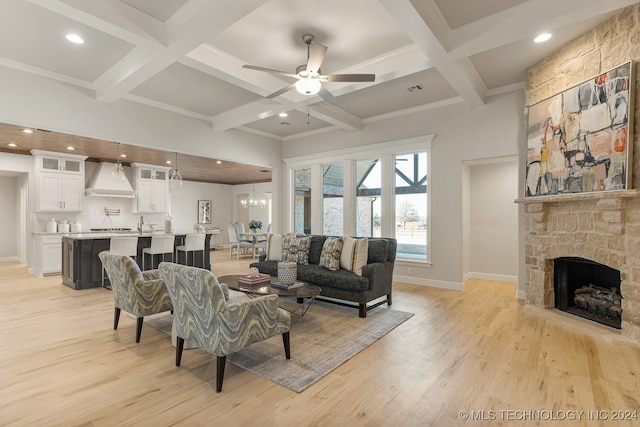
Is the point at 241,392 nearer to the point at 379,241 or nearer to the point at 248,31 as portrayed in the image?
the point at 379,241

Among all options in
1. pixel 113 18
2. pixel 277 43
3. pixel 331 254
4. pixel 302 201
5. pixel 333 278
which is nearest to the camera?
pixel 113 18

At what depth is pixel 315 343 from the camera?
3.17 m

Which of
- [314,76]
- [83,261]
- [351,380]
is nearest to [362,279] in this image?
[351,380]

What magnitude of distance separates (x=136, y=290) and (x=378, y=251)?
9.89 feet

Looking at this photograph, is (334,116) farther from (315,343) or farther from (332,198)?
(315,343)

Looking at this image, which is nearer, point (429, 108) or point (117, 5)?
point (117, 5)

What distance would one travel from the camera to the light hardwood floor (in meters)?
2.07

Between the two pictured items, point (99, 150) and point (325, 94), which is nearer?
point (325, 94)

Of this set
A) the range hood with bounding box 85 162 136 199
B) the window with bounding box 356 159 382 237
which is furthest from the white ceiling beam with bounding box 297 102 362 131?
the range hood with bounding box 85 162 136 199

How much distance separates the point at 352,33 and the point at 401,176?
3262mm

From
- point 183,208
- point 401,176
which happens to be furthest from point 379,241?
point 183,208

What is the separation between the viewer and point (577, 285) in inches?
163

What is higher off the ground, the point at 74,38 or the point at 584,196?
the point at 74,38

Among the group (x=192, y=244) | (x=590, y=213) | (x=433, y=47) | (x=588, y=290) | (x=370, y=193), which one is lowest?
(x=588, y=290)
